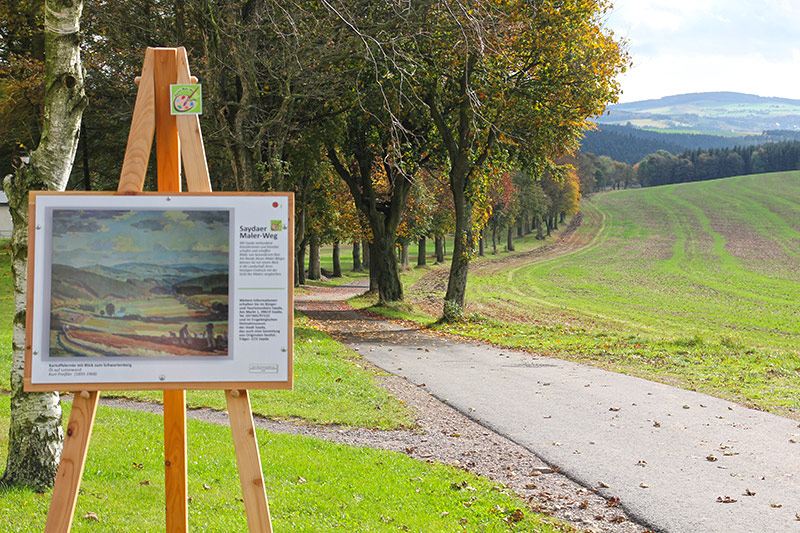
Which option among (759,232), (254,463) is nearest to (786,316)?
(254,463)

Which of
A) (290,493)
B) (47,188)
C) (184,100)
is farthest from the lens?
(290,493)

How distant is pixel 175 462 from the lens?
4781 mm

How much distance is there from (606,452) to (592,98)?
15.3m

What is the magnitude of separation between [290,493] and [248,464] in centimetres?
203

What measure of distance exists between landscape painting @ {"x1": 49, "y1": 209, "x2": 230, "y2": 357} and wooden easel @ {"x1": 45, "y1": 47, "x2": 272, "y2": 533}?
287mm

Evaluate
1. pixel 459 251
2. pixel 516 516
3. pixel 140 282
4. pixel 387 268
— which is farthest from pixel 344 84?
pixel 140 282

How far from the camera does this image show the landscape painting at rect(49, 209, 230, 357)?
4430 mm

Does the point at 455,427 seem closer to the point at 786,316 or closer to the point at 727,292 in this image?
the point at 786,316

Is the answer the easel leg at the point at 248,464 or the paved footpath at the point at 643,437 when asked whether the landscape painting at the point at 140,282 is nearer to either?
the easel leg at the point at 248,464

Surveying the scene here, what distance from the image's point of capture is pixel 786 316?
31.4 meters

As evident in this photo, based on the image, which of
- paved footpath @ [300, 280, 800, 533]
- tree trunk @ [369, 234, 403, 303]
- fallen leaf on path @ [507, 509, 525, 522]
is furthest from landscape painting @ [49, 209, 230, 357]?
tree trunk @ [369, 234, 403, 303]

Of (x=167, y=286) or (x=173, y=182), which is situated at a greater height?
(x=173, y=182)

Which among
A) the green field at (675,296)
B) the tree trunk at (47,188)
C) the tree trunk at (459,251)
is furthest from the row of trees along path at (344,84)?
the tree trunk at (47,188)

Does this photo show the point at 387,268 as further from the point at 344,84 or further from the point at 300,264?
the point at 300,264
